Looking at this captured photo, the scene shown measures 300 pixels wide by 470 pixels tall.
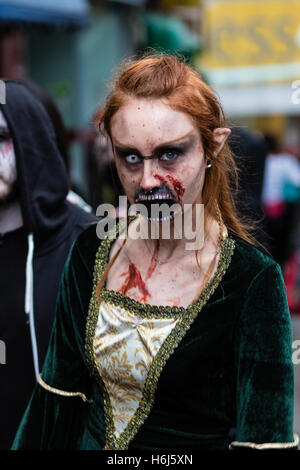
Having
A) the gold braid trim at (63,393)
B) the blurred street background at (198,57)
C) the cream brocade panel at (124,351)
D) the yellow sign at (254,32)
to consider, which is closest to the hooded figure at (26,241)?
the gold braid trim at (63,393)

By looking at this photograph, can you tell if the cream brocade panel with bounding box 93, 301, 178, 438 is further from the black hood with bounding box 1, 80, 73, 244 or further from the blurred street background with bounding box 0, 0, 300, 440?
the blurred street background with bounding box 0, 0, 300, 440

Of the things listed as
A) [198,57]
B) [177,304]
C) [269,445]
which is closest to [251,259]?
[177,304]

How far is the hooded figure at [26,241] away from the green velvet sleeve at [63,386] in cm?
28

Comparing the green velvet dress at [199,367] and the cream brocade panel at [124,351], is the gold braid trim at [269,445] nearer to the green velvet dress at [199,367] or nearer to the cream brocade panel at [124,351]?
the green velvet dress at [199,367]

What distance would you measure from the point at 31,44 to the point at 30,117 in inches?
249

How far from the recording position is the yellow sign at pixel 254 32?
882 centimetres

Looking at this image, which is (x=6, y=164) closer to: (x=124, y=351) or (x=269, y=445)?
(x=124, y=351)

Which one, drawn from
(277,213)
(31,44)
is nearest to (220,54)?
(31,44)

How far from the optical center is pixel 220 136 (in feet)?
4.84

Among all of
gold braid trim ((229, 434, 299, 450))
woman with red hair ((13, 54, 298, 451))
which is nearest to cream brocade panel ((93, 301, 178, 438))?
woman with red hair ((13, 54, 298, 451))

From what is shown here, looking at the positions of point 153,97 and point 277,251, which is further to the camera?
point 277,251

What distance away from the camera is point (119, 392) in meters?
1.52

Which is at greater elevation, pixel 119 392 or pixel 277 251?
pixel 119 392
